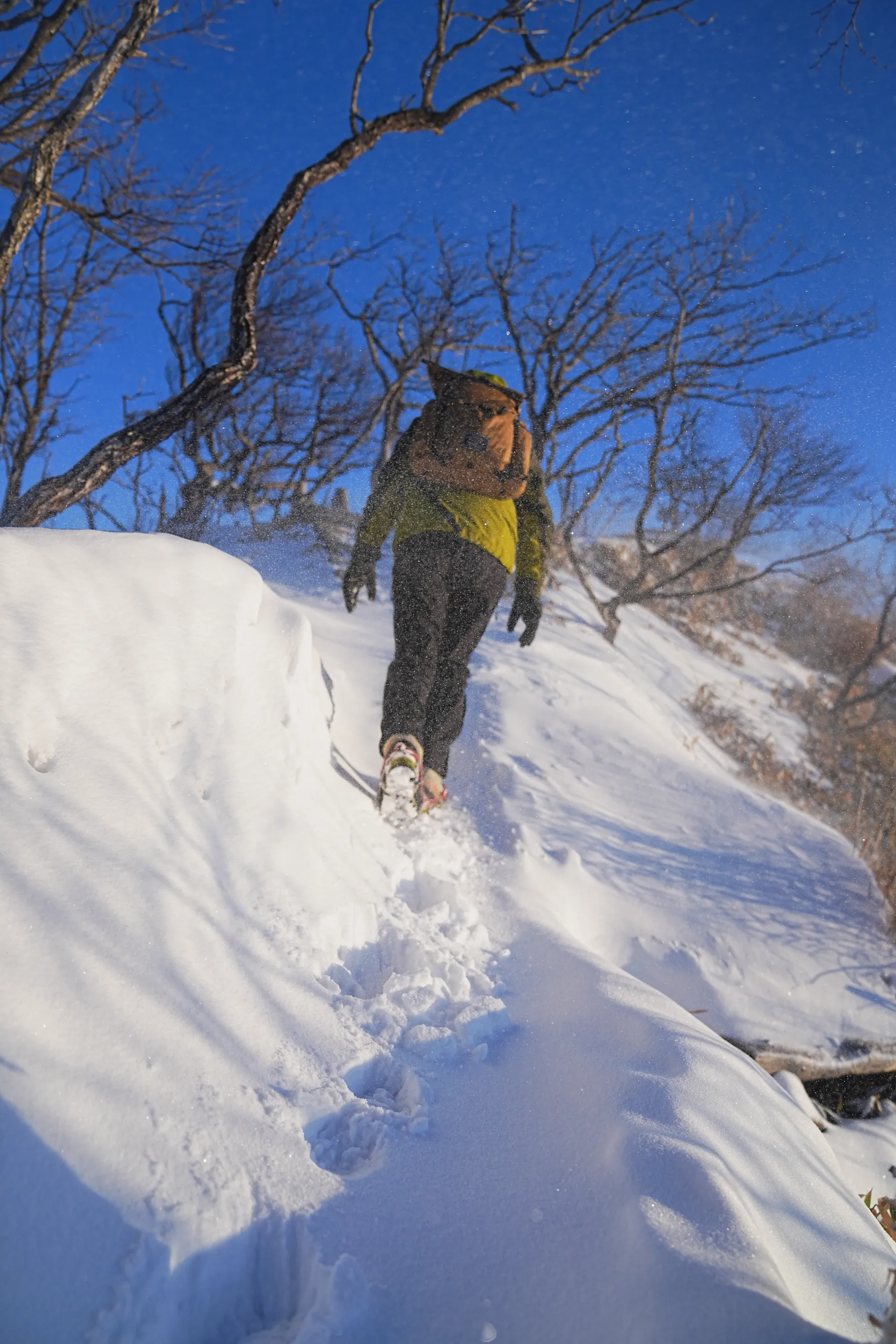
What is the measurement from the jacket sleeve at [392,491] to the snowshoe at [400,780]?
99cm

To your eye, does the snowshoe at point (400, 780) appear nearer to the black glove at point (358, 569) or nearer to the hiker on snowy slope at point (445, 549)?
the hiker on snowy slope at point (445, 549)

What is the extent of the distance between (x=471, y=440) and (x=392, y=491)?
0.44 meters

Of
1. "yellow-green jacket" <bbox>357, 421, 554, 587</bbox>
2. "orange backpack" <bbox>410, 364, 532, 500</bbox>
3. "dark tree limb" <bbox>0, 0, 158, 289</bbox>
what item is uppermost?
"dark tree limb" <bbox>0, 0, 158, 289</bbox>

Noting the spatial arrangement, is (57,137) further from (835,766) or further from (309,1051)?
(835,766)

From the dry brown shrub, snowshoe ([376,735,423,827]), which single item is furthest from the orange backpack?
the dry brown shrub

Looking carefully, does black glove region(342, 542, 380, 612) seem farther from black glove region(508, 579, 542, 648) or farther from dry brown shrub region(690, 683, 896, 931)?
dry brown shrub region(690, 683, 896, 931)

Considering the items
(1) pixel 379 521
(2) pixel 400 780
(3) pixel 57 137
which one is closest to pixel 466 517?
(1) pixel 379 521

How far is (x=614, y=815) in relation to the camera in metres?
3.17

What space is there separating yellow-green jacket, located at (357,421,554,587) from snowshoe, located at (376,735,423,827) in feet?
2.97

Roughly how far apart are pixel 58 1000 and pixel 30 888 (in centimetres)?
21

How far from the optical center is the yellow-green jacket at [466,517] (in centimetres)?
259

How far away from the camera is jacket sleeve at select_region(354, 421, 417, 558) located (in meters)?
2.75

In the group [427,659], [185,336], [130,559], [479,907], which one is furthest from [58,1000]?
[185,336]

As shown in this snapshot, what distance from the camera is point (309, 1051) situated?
4.00ft
